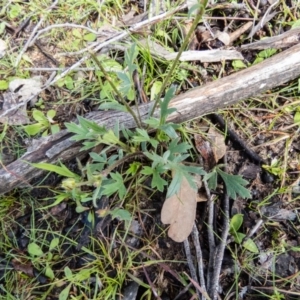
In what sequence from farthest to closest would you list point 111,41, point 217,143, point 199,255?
point 111,41 → point 217,143 → point 199,255

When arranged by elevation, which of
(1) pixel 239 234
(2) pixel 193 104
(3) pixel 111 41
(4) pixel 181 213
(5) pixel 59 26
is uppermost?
(5) pixel 59 26

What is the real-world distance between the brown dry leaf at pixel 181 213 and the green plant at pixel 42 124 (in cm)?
64

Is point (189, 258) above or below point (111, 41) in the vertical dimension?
below

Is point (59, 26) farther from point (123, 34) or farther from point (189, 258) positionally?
point (189, 258)

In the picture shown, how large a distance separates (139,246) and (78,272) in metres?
0.28

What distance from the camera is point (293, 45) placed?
73.8 inches

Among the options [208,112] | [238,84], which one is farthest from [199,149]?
[238,84]

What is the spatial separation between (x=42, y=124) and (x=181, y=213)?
78 cm

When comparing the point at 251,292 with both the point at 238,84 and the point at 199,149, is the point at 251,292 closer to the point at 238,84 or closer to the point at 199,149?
the point at 199,149

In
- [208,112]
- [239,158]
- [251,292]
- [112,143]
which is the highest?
[112,143]

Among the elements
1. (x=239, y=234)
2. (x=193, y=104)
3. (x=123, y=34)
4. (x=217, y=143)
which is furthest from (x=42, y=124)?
(x=239, y=234)

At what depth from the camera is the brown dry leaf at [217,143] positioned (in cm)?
179

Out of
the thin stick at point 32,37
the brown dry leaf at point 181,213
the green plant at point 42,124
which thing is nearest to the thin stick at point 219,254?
the brown dry leaf at point 181,213

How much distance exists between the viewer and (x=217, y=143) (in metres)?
1.81
